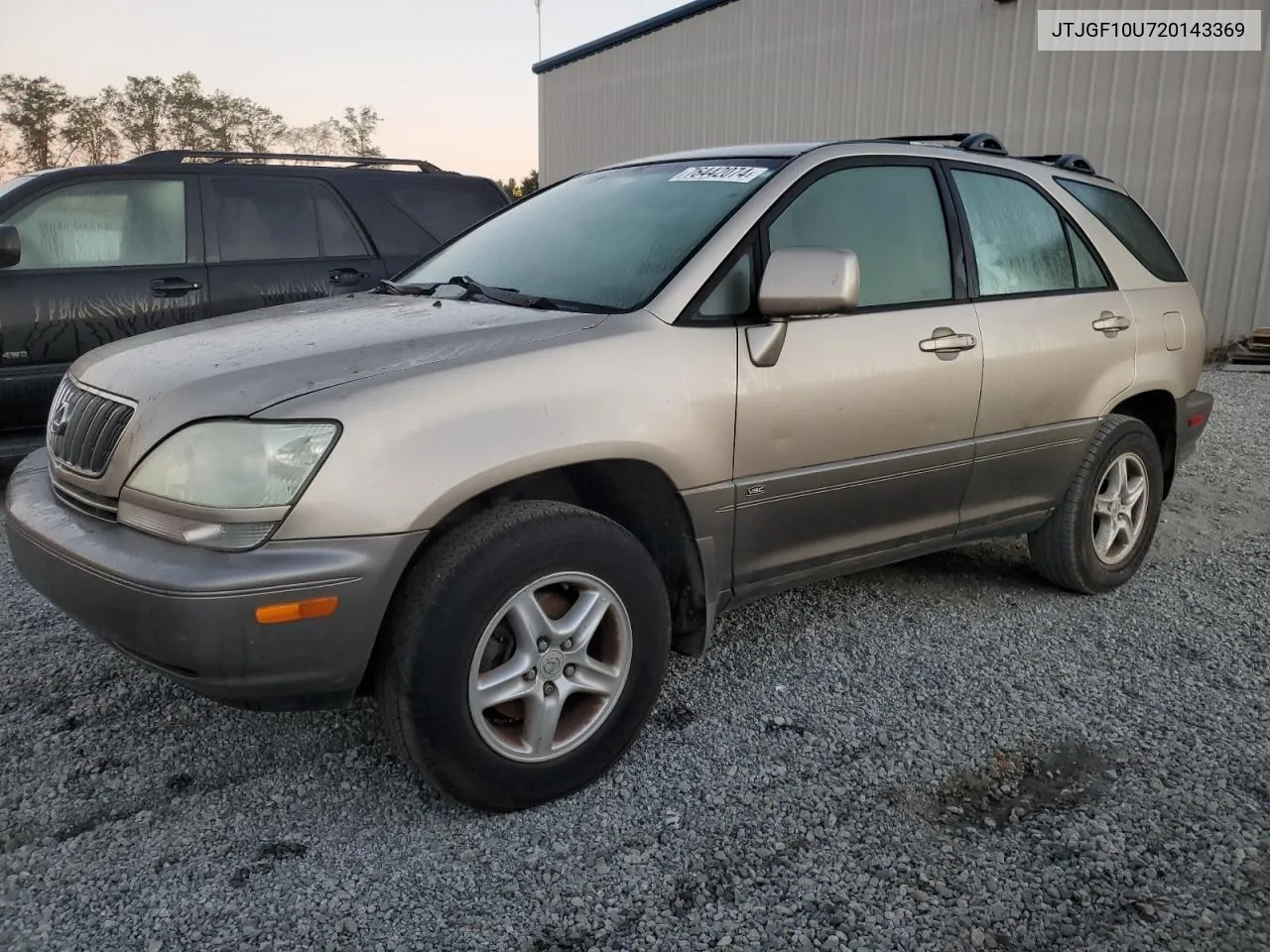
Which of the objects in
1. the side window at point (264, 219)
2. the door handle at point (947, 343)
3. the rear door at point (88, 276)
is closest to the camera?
the door handle at point (947, 343)

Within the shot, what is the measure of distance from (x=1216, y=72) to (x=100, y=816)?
11.2m

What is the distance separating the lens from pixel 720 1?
48.1 ft

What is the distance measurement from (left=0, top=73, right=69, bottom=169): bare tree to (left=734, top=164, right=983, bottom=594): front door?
3007 cm

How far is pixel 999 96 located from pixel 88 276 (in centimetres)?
985

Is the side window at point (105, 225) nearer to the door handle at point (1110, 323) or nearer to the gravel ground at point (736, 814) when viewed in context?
the gravel ground at point (736, 814)

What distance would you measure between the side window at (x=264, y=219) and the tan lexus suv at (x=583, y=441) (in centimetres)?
252

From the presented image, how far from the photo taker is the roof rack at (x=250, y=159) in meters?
5.42

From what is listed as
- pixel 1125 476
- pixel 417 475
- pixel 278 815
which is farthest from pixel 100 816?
pixel 1125 476

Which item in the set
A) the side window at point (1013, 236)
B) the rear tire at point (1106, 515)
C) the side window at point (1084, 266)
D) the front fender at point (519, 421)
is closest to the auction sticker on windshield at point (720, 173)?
the front fender at point (519, 421)

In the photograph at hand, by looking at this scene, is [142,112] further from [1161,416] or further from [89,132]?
[1161,416]

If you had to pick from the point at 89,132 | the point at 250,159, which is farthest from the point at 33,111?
the point at 250,159

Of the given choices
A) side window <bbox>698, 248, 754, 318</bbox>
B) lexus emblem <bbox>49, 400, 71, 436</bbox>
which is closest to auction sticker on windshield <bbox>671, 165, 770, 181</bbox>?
side window <bbox>698, 248, 754, 318</bbox>

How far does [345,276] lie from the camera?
581 centimetres

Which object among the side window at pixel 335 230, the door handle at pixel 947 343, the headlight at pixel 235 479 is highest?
the side window at pixel 335 230
